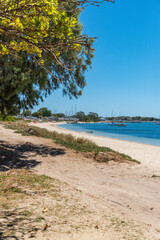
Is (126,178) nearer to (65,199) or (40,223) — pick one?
(65,199)

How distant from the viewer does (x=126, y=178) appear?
9.05 metres

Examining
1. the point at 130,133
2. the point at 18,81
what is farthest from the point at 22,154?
the point at 130,133

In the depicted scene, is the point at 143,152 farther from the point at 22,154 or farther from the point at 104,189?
the point at 104,189

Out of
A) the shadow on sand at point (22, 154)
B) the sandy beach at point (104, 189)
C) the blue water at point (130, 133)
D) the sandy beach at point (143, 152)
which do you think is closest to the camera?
the sandy beach at point (104, 189)

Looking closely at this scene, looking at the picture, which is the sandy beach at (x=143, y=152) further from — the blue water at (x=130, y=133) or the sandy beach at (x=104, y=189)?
the blue water at (x=130, y=133)

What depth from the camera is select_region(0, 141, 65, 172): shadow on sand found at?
30.5 ft

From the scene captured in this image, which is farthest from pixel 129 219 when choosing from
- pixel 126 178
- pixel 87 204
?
pixel 126 178

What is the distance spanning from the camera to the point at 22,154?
1112cm

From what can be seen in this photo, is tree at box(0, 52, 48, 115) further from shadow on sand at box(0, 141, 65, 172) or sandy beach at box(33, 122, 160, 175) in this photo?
sandy beach at box(33, 122, 160, 175)

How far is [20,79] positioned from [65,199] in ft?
24.5

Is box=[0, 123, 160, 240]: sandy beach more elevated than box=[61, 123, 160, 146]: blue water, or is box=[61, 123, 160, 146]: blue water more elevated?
box=[0, 123, 160, 240]: sandy beach

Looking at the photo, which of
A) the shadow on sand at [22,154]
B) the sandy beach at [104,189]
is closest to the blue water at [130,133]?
the sandy beach at [104,189]

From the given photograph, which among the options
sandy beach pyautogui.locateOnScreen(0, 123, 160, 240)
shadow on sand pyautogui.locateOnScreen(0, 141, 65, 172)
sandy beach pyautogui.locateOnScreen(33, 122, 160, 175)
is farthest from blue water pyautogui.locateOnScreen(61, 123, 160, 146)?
shadow on sand pyautogui.locateOnScreen(0, 141, 65, 172)

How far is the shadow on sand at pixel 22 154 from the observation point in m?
9.28
